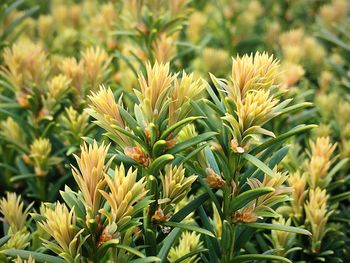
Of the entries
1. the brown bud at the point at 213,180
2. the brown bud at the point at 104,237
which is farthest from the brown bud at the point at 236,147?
the brown bud at the point at 104,237

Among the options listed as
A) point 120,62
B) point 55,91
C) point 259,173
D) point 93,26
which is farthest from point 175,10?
point 259,173

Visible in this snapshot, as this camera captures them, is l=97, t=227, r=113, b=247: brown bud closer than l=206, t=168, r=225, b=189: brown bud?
Yes

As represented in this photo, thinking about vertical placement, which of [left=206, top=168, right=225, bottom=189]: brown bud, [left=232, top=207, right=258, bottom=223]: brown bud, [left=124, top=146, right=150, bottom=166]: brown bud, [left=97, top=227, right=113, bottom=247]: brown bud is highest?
[left=124, top=146, right=150, bottom=166]: brown bud

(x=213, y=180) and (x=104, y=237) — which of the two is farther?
(x=213, y=180)

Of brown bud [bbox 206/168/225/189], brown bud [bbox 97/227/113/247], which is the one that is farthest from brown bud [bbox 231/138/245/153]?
brown bud [bbox 97/227/113/247]

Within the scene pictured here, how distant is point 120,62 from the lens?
6.40 ft

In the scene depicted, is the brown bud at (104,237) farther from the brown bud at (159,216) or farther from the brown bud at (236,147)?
the brown bud at (236,147)

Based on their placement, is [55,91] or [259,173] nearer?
[259,173]

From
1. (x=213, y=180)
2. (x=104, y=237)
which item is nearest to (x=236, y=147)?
(x=213, y=180)

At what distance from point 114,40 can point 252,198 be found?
120 centimetres

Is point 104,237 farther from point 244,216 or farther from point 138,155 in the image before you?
point 244,216

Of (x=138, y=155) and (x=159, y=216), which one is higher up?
(x=138, y=155)

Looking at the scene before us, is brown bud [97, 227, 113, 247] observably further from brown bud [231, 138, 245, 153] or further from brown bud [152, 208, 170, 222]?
brown bud [231, 138, 245, 153]

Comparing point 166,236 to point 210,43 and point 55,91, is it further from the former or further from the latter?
point 210,43
